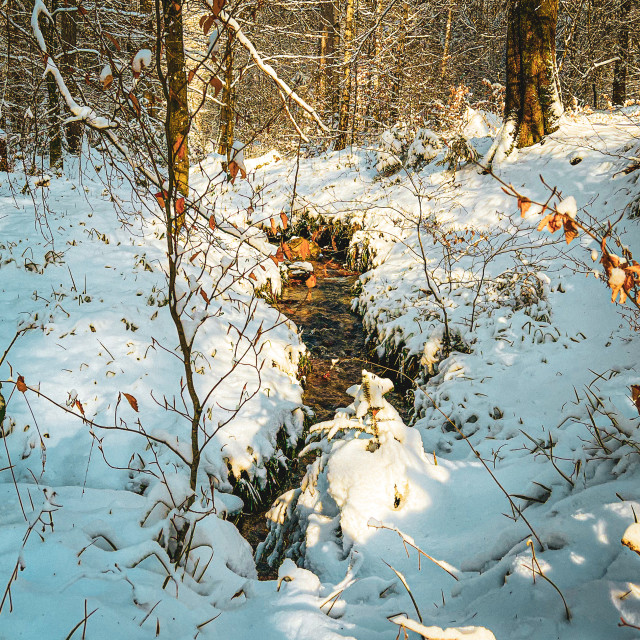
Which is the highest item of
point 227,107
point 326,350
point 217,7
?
point 227,107

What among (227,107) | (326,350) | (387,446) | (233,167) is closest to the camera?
(233,167)

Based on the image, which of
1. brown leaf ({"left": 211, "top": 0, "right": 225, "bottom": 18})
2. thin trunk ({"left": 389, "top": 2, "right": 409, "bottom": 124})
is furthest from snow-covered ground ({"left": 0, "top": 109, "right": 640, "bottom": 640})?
thin trunk ({"left": 389, "top": 2, "right": 409, "bottom": 124})

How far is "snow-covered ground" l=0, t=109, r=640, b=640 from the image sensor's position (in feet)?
5.32

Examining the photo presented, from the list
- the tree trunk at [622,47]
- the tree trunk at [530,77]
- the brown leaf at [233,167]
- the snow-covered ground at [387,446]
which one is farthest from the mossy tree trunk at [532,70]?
the tree trunk at [622,47]

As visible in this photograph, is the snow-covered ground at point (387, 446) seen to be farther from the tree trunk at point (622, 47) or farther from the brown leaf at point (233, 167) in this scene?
the tree trunk at point (622, 47)

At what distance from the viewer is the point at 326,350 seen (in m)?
6.49

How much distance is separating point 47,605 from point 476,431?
11.5ft

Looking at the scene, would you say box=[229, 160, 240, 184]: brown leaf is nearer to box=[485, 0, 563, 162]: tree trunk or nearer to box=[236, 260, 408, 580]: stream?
box=[236, 260, 408, 580]: stream

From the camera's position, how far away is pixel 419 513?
259 cm

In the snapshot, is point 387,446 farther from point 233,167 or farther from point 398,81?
point 398,81

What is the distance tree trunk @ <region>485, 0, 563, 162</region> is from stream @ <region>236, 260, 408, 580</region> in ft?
12.8

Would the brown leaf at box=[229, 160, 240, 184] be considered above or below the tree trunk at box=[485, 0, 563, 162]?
below

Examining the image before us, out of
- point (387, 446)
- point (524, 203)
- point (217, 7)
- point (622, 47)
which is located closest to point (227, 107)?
point (217, 7)

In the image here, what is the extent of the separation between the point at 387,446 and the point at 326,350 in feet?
12.1
